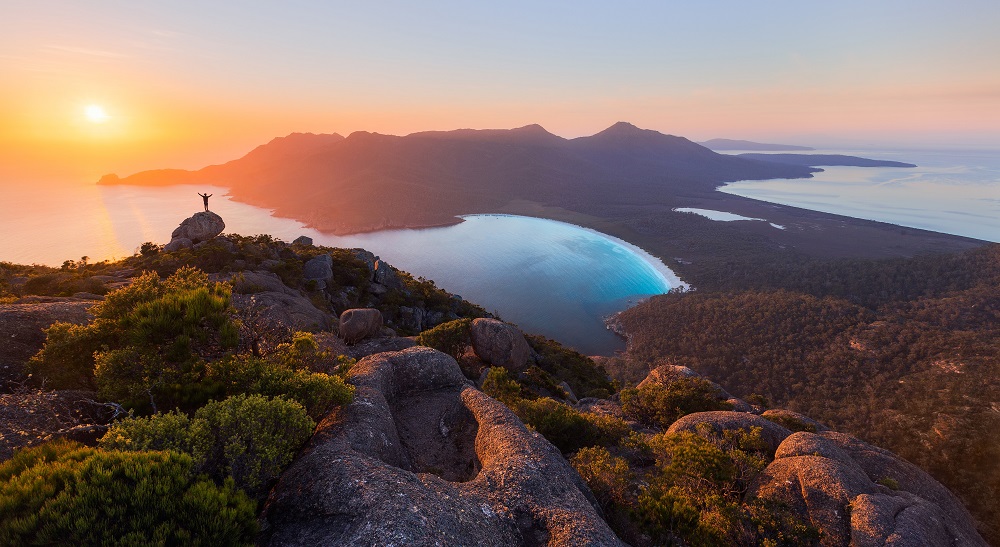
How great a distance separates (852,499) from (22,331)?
31.8m

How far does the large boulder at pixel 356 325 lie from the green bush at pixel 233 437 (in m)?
20.6

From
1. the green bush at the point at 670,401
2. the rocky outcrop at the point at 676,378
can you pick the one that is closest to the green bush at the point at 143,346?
the green bush at the point at 670,401

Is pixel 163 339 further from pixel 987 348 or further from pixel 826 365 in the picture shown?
pixel 987 348

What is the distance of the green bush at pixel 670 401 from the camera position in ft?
85.3

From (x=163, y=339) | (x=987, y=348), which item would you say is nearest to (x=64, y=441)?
(x=163, y=339)

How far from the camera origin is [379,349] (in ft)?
96.7

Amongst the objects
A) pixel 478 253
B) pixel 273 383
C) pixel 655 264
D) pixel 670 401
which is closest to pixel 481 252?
pixel 478 253

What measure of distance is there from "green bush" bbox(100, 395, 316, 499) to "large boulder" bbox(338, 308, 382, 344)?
20.6 meters

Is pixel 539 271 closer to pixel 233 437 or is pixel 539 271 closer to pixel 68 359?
pixel 68 359

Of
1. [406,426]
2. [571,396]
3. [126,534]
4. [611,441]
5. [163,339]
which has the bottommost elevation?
[571,396]

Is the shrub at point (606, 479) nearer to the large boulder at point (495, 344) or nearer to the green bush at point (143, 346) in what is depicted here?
the green bush at point (143, 346)

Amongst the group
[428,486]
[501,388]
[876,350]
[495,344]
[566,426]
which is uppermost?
[428,486]

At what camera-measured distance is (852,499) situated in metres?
13.8

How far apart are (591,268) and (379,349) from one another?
119643mm
